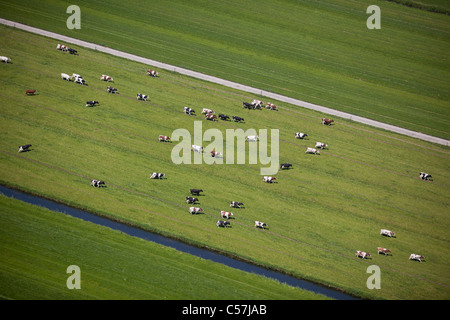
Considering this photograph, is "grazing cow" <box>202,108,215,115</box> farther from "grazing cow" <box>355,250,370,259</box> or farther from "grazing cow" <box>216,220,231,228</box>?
"grazing cow" <box>355,250,370,259</box>

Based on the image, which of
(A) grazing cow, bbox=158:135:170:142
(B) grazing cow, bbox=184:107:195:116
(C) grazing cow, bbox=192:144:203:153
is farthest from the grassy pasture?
(C) grazing cow, bbox=192:144:203:153

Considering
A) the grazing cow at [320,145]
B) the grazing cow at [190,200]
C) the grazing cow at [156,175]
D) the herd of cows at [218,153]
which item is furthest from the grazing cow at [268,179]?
the grazing cow at [156,175]

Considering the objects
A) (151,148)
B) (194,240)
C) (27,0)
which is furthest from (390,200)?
(27,0)

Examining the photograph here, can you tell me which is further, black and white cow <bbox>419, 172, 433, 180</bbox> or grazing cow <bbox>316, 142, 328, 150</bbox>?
grazing cow <bbox>316, 142, 328, 150</bbox>

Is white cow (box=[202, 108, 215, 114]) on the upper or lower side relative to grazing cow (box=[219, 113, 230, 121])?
upper

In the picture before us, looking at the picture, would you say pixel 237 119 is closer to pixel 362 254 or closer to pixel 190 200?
pixel 190 200

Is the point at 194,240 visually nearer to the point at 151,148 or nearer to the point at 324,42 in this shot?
the point at 151,148
